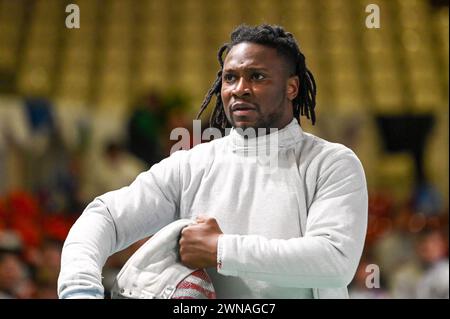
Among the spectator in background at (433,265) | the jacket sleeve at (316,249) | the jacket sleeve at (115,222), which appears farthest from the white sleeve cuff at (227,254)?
the spectator in background at (433,265)

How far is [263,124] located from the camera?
112 centimetres

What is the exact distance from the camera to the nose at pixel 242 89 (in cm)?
109

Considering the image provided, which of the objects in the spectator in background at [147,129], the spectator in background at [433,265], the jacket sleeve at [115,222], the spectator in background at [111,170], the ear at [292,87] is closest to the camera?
the jacket sleeve at [115,222]

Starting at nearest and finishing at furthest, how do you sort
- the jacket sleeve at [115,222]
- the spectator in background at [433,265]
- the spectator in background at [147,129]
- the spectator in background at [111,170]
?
the jacket sleeve at [115,222] < the spectator in background at [433,265] < the spectator in background at [111,170] < the spectator in background at [147,129]

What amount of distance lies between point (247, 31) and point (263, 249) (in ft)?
Answer: 0.95

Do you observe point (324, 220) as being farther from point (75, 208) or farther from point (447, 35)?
point (447, 35)

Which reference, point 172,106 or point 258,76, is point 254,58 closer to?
point 258,76

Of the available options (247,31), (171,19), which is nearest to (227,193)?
(247,31)

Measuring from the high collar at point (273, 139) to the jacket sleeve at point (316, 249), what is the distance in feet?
0.29

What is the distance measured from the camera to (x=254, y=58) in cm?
109

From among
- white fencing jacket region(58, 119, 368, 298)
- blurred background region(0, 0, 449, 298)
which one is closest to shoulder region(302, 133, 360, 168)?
white fencing jacket region(58, 119, 368, 298)

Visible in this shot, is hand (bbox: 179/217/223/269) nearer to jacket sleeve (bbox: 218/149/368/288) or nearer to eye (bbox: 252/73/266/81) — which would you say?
jacket sleeve (bbox: 218/149/368/288)

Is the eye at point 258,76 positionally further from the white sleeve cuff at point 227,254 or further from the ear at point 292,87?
the white sleeve cuff at point 227,254

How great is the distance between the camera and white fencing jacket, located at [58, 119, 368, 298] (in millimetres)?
1033
